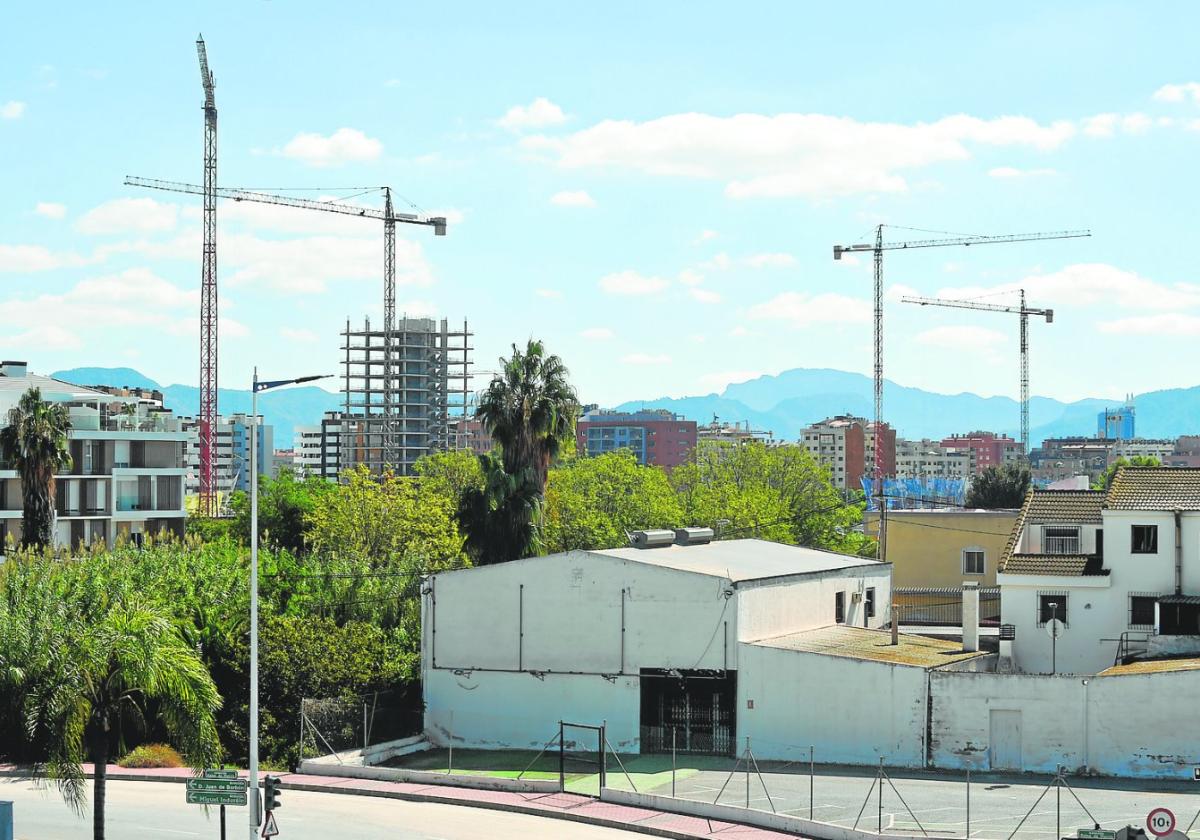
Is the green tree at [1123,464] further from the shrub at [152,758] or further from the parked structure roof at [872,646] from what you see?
the shrub at [152,758]

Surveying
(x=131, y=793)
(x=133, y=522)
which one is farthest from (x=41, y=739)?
(x=133, y=522)

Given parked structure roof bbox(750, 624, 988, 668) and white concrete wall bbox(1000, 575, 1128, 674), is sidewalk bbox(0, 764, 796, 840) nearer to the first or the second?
parked structure roof bbox(750, 624, 988, 668)

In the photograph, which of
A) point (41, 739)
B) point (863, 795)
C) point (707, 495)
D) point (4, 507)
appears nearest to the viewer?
point (41, 739)

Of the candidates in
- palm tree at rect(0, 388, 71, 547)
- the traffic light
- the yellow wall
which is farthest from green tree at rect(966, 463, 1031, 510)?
the traffic light

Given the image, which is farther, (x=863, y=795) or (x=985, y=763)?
(x=985, y=763)

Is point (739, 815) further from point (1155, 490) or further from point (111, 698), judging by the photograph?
point (1155, 490)

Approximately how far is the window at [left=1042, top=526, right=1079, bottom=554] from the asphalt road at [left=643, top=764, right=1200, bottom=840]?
21.3m

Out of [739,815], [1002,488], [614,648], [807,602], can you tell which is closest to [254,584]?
[739,815]

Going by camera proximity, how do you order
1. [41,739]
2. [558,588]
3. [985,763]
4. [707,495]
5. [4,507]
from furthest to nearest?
[707,495] < [4,507] < [558,588] < [985,763] < [41,739]

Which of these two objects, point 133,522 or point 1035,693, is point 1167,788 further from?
point 133,522

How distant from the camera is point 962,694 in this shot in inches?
1694

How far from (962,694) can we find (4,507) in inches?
2550

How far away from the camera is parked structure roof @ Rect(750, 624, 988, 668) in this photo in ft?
154

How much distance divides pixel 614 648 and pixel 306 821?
46.1ft
